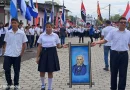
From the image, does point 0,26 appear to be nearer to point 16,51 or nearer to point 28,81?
point 28,81

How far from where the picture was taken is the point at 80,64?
24.9 feet

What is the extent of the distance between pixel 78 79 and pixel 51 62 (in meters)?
0.80

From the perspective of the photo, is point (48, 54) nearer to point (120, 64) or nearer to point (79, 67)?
point (79, 67)

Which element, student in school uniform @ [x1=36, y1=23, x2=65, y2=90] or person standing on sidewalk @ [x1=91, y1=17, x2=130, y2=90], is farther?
student in school uniform @ [x1=36, y1=23, x2=65, y2=90]

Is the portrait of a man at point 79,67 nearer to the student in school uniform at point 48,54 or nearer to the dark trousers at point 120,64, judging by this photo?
the student in school uniform at point 48,54

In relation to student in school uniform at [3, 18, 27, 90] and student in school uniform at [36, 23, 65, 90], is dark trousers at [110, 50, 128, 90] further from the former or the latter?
student in school uniform at [3, 18, 27, 90]

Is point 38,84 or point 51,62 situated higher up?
point 51,62

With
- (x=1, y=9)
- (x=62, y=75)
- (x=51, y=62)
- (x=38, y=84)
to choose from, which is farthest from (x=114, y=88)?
(x=1, y=9)

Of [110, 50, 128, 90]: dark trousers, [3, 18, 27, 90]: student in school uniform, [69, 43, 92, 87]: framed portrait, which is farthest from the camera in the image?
[69, 43, 92, 87]: framed portrait

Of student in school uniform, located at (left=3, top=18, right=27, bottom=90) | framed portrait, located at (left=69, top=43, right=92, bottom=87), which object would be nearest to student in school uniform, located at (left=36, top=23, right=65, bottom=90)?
framed portrait, located at (left=69, top=43, right=92, bottom=87)

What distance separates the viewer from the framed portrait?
7562 mm

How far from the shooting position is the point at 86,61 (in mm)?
7617

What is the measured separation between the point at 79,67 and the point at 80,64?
3.2 inches

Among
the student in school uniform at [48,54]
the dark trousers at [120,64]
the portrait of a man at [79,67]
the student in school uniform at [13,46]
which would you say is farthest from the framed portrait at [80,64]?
the student in school uniform at [13,46]
